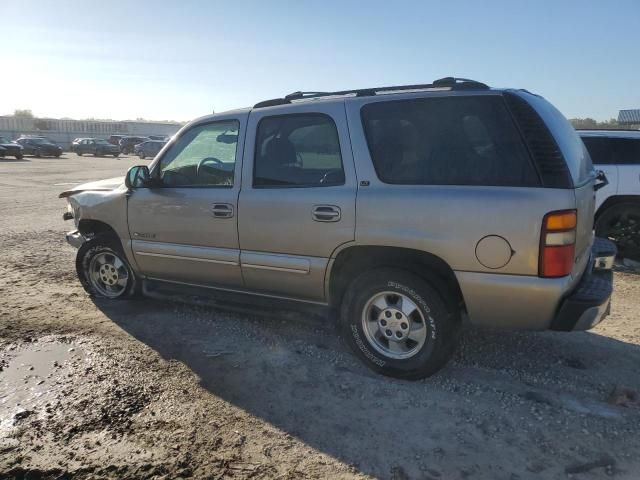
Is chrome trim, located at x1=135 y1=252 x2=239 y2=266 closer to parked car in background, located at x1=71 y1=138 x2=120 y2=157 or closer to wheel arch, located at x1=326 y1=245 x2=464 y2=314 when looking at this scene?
wheel arch, located at x1=326 y1=245 x2=464 y2=314

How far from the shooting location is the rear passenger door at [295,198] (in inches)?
138

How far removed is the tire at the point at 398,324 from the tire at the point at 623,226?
4.62 m

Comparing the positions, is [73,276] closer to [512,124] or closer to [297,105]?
[297,105]

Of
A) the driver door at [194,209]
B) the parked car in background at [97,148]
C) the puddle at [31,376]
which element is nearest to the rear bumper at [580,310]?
the driver door at [194,209]

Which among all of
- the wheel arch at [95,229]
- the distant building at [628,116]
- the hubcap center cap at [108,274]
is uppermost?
the distant building at [628,116]

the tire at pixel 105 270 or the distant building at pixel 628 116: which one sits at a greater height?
the distant building at pixel 628 116

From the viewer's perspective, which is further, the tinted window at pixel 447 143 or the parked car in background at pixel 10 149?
the parked car in background at pixel 10 149

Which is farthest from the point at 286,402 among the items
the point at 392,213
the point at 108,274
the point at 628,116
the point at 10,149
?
the point at 10,149

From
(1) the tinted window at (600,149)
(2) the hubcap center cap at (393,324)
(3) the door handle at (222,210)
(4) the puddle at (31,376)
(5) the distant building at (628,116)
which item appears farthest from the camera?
(5) the distant building at (628,116)

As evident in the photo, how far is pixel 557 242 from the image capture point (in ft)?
9.41

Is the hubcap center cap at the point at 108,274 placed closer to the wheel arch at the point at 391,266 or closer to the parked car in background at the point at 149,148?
the wheel arch at the point at 391,266

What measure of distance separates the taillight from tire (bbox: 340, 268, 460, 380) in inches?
26.6

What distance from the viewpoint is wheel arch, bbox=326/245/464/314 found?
3262mm

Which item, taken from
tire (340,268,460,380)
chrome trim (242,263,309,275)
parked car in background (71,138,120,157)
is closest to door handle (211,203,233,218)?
chrome trim (242,263,309,275)
